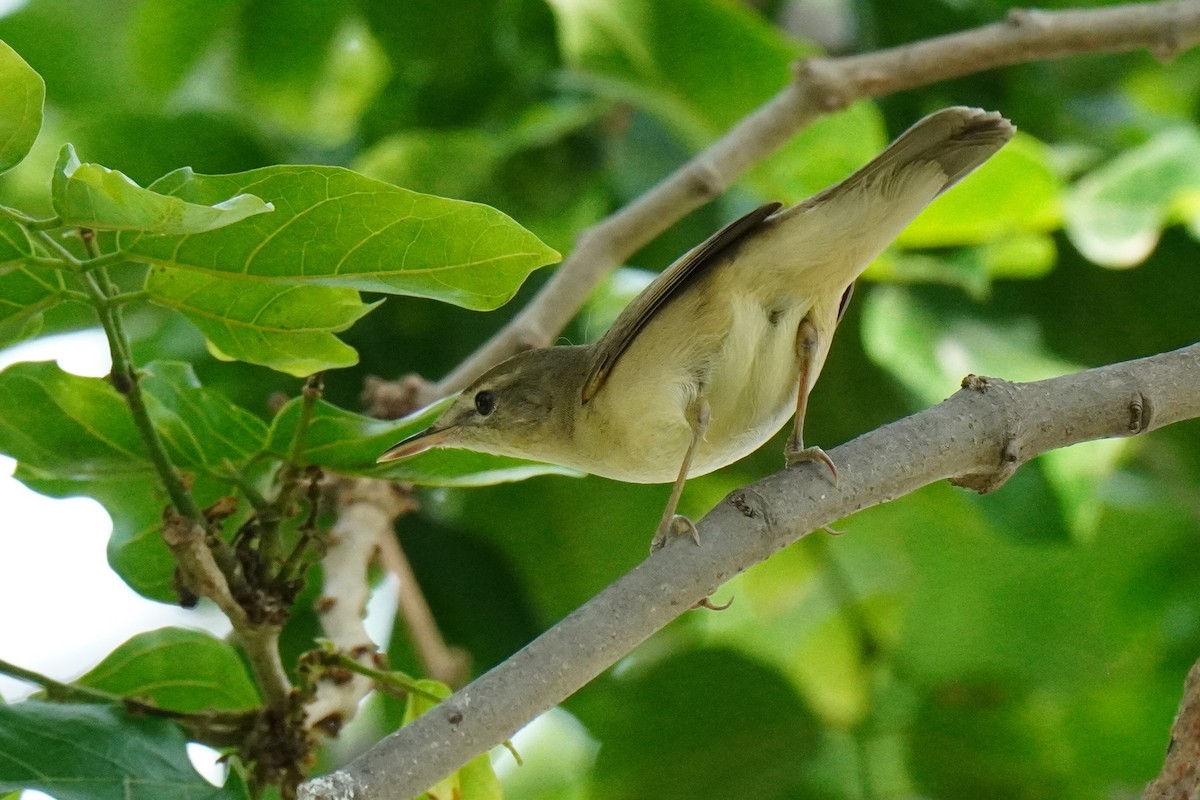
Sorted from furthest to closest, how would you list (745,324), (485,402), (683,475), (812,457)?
1. (485,402)
2. (745,324)
3. (683,475)
4. (812,457)

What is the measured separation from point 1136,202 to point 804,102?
0.84 m

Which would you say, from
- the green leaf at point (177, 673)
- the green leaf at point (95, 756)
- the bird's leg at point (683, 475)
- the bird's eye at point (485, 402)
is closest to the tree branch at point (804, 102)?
the bird's eye at point (485, 402)

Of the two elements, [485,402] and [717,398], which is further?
[485,402]

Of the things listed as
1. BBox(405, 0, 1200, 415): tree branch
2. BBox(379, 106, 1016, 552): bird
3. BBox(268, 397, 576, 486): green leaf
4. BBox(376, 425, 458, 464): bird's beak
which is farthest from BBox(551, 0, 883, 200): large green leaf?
BBox(268, 397, 576, 486): green leaf

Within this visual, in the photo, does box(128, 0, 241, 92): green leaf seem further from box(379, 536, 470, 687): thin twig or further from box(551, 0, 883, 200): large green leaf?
box(379, 536, 470, 687): thin twig

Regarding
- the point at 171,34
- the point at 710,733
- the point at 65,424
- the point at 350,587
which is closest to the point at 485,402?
the point at 350,587

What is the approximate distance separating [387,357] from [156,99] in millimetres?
1045

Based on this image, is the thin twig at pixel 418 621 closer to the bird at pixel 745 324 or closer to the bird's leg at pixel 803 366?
the bird at pixel 745 324

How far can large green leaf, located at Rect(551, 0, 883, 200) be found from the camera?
10.0 ft

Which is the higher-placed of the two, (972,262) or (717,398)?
(972,262)

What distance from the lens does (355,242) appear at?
4.91 ft

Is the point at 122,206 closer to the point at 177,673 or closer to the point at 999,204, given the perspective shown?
the point at 177,673

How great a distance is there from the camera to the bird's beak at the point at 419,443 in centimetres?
199

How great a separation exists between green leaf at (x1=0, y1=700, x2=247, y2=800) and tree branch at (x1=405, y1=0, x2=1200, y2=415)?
926 millimetres
